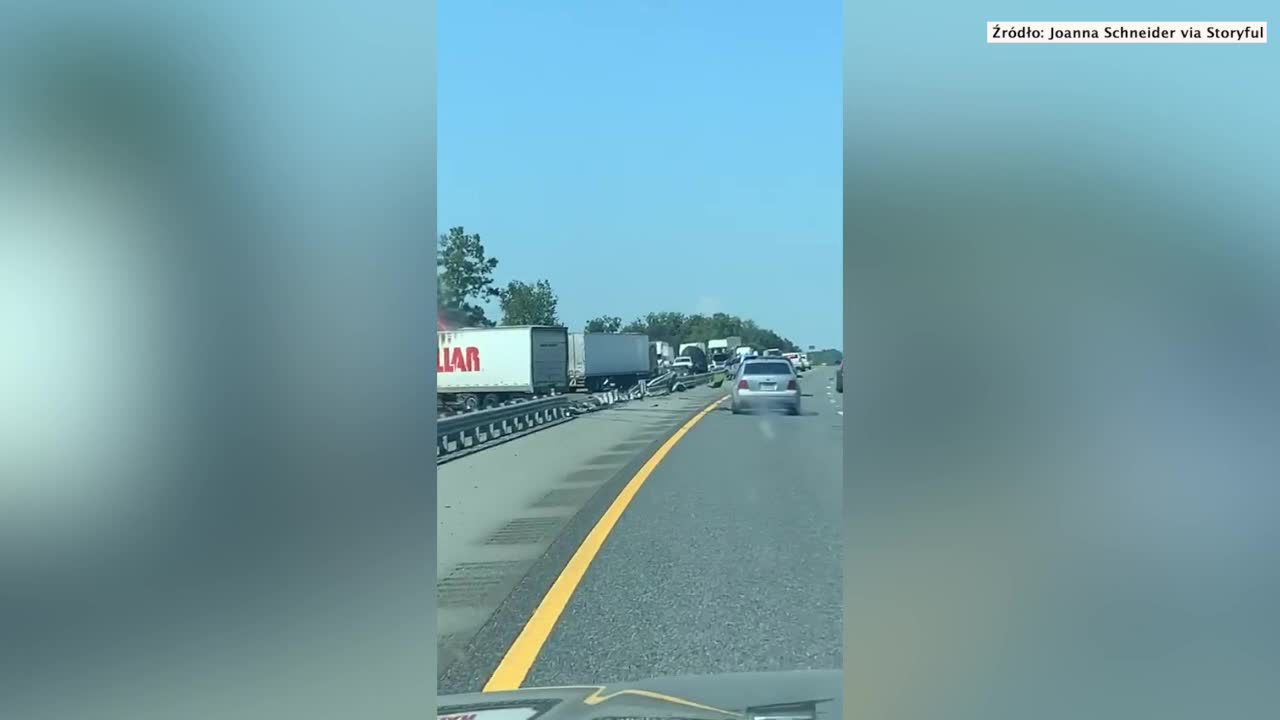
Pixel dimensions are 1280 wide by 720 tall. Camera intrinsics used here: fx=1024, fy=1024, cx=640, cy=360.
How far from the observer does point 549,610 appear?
5.90 metres

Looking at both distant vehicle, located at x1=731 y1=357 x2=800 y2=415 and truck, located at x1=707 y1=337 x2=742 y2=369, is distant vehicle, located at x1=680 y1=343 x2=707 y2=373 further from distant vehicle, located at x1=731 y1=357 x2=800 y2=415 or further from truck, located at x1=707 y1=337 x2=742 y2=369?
distant vehicle, located at x1=731 y1=357 x2=800 y2=415

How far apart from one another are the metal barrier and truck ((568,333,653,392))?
1582 cm

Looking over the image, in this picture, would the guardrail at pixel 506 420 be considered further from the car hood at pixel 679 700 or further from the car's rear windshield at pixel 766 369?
the car hood at pixel 679 700

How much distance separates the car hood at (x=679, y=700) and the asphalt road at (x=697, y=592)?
1.16 meters

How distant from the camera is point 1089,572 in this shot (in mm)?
1793

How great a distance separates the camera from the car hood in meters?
2.93

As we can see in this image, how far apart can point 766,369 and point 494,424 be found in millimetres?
12064

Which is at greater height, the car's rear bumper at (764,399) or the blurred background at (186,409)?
the blurred background at (186,409)

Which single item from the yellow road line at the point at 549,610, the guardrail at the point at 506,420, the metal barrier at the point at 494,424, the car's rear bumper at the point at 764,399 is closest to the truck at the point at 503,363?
the guardrail at the point at 506,420

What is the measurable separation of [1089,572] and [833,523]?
297 inches

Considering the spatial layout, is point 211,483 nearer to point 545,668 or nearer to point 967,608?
point 967,608

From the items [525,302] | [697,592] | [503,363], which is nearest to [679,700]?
[697,592]

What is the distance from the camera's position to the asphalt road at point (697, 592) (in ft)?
15.8

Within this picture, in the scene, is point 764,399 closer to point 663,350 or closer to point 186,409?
point 186,409
